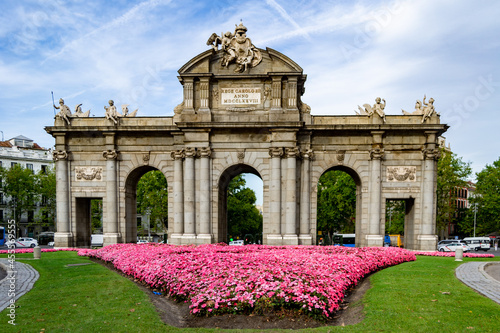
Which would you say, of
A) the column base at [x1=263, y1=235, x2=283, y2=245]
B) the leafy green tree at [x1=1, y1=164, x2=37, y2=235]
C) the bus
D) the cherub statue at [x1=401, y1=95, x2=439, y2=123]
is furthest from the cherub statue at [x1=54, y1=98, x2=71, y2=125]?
the leafy green tree at [x1=1, y1=164, x2=37, y2=235]

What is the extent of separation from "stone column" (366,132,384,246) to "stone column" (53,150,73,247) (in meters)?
24.0

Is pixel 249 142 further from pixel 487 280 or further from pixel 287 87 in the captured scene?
pixel 487 280

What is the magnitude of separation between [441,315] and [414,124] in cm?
2078

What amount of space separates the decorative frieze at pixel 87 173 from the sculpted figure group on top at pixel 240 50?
13.8 meters

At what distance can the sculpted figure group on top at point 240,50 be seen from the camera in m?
29.1

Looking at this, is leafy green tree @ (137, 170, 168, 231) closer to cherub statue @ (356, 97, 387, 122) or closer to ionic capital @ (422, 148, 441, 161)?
cherub statue @ (356, 97, 387, 122)

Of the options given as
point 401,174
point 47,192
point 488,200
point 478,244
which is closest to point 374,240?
point 401,174

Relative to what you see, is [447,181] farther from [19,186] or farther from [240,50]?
[19,186]

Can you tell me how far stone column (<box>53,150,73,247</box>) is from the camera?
30484mm

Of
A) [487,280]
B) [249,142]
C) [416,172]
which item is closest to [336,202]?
[416,172]

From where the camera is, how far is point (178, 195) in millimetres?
29797

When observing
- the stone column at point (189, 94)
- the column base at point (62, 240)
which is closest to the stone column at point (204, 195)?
the stone column at point (189, 94)

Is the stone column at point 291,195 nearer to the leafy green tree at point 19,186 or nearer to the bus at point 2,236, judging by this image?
the bus at point 2,236

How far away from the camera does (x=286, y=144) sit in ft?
93.7
